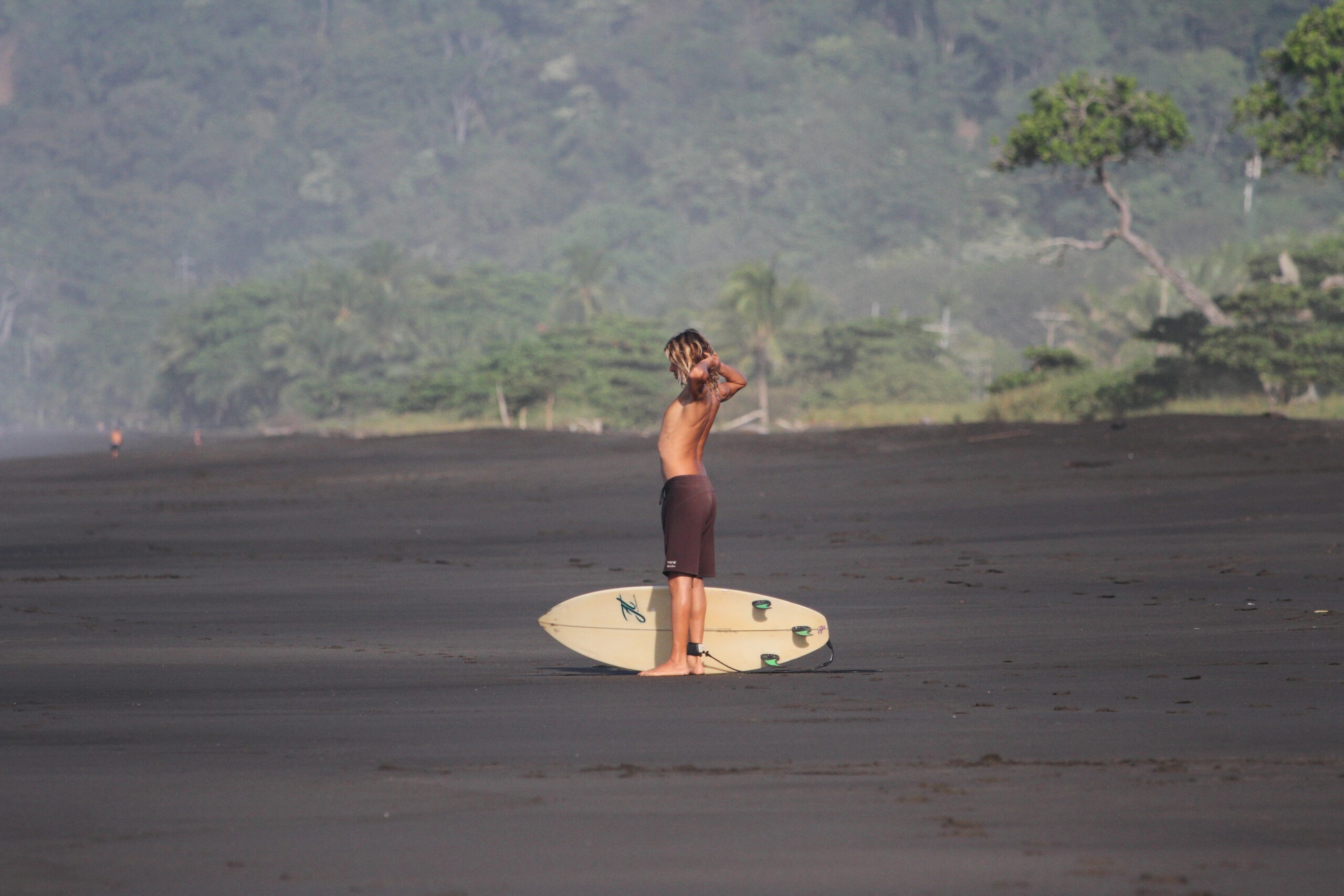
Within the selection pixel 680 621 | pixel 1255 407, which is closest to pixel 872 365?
pixel 1255 407

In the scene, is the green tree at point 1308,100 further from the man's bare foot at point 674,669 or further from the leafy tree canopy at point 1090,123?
the man's bare foot at point 674,669

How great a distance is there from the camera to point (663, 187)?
6688 inches

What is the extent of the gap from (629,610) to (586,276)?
95554 mm

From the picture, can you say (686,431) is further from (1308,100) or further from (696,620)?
(1308,100)

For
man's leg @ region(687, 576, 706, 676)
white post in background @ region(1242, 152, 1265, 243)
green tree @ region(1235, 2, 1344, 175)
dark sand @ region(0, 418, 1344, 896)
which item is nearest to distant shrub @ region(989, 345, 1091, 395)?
white post in background @ region(1242, 152, 1265, 243)

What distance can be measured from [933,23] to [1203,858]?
194 m

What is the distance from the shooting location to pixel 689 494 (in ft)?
29.3

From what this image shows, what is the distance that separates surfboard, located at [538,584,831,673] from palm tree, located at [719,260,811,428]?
6365cm

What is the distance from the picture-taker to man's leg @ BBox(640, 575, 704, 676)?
8766 millimetres

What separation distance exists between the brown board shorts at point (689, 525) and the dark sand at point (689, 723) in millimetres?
611

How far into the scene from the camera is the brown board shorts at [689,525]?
8766 mm

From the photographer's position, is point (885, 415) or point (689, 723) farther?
point (885, 415)

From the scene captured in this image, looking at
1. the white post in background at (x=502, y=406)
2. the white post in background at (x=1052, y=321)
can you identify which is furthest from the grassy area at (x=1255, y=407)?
the white post in background at (x=1052, y=321)

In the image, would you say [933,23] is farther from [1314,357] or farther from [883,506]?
[883,506]
